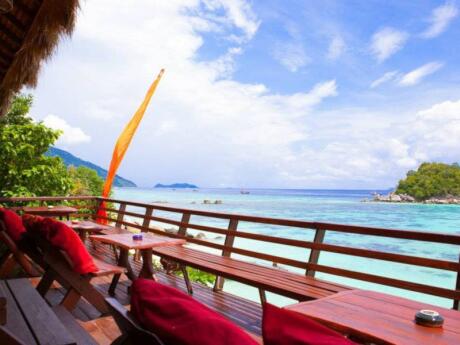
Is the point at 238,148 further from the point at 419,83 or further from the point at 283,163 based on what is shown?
the point at 419,83

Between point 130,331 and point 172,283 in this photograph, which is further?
point 172,283

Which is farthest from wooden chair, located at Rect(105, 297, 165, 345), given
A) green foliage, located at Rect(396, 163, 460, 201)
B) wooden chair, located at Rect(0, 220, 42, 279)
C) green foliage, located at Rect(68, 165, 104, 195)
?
green foliage, located at Rect(396, 163, 460, 201)

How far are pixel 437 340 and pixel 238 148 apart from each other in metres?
66.4

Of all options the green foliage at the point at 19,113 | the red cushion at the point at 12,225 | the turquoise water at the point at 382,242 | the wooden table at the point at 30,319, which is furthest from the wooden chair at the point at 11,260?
the green foliage at the point at 19,113

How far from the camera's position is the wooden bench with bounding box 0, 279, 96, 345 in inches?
66.4

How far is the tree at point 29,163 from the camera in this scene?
11188 millimetres

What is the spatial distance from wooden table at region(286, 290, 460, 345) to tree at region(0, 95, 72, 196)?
37.0ft

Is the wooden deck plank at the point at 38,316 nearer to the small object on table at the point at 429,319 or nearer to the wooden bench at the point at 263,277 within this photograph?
the small object on table at the point at 429,319

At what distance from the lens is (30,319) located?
1.89 meters

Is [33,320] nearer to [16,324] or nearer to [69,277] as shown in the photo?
[16,324]

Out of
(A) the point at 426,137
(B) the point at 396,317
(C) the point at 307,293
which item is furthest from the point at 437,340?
(A) the point at 426,137

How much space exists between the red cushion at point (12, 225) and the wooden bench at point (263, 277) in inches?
60.6

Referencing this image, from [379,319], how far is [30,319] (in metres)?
1.69

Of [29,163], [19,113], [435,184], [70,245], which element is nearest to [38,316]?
[70,245]
